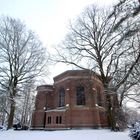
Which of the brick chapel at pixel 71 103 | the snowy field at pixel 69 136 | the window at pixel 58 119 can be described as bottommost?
the snowy field at pixel 69 136

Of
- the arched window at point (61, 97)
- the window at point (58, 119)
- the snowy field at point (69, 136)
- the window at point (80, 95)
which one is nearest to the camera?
the snowy field at point (69, 136)

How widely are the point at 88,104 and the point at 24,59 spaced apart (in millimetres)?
13248

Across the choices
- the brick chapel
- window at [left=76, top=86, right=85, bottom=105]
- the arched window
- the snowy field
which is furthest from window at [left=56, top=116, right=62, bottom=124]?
the snowy field

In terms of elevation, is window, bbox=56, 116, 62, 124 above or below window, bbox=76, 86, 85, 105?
below

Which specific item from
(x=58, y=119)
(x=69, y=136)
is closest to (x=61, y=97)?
(x=58, y=119)

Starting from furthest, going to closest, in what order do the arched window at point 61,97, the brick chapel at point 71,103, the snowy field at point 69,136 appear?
the arched window at point 61,97
the brick chapel at point 71,103
the snowy field at point 69,136

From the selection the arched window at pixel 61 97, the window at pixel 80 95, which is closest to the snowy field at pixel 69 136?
the window at pixel 80 95

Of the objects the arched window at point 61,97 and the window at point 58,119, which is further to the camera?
the arched window at point 61,97

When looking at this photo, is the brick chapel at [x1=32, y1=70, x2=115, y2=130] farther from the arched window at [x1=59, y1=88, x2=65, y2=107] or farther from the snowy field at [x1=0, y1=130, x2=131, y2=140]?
the snowy field at [x1=0, y1=130, x2=131, y2=140]

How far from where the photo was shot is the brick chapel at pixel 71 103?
90.6ft

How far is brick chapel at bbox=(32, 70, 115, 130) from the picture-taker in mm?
27609

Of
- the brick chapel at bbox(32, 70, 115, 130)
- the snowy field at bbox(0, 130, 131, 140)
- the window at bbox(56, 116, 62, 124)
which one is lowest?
the snowy field at bbox(0, 130, 131, 140)

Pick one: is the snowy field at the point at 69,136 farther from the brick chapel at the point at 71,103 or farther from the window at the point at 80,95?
the window at the point at 80,95

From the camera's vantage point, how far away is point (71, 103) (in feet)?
95.7
